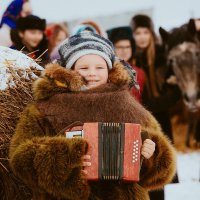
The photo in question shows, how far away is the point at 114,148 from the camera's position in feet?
11.8

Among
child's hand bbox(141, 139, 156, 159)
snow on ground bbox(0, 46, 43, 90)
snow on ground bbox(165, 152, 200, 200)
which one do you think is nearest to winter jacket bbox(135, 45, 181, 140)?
snow on ground bbox(165, 152, 200, 200)

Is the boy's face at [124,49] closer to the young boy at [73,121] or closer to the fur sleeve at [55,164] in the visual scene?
the young boy at [73,121]

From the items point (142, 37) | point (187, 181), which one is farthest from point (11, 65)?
point (187, 181)

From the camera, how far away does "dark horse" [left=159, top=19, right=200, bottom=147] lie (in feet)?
24.6

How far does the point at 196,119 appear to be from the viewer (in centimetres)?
975

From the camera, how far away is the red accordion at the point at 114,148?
3.57 meters

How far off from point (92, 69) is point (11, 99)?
0.67m

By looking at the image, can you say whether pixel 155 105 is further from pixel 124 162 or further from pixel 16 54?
pixel 124 162

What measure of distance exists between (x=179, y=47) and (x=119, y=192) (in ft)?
13.5

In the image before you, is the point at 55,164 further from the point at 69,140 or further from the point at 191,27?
the point at 191,27

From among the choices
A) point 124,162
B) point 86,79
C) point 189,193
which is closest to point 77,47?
point 86,79

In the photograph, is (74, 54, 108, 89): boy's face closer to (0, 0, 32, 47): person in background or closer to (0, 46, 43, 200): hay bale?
(0, 46, 43, 200): hay bale

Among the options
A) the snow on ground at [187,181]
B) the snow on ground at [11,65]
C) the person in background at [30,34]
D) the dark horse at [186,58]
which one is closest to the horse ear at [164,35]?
the dark horse at [186,58]

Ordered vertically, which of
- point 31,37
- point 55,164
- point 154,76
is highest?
point 31,37
